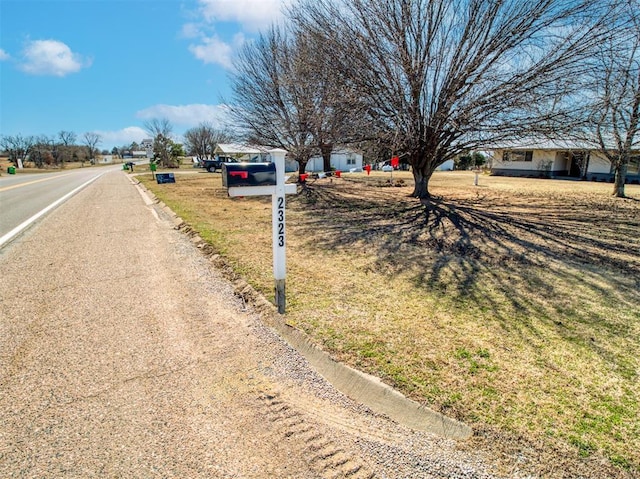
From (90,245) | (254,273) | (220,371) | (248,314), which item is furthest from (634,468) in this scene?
(90,245)

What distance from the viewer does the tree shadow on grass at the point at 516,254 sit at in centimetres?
374

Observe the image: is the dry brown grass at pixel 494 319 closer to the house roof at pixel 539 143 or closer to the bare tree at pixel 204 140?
the house roof at pixel 539 143

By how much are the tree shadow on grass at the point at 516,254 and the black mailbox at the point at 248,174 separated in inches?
97.4

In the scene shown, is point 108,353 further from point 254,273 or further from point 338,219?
point 338,219

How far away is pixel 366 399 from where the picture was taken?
2.44m

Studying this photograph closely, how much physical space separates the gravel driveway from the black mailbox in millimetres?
1407

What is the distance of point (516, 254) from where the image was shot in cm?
620

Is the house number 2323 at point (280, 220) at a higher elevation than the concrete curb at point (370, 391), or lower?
higher

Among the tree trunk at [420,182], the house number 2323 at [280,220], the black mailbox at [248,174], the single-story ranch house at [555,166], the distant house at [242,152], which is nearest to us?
the black mailbox at [248,174]

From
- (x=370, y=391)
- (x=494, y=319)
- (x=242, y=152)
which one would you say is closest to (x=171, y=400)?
(x=370, y=391)

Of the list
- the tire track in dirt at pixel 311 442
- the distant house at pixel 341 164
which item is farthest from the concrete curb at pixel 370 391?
the distant house at pixel 341 164

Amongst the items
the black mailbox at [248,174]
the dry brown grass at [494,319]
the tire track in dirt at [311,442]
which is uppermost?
the black mailbox at [248,174]

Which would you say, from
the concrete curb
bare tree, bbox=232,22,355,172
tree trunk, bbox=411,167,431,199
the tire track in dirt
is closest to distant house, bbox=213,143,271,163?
bare tree, bbox=232,22,355,172

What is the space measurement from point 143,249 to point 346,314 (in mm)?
4225
